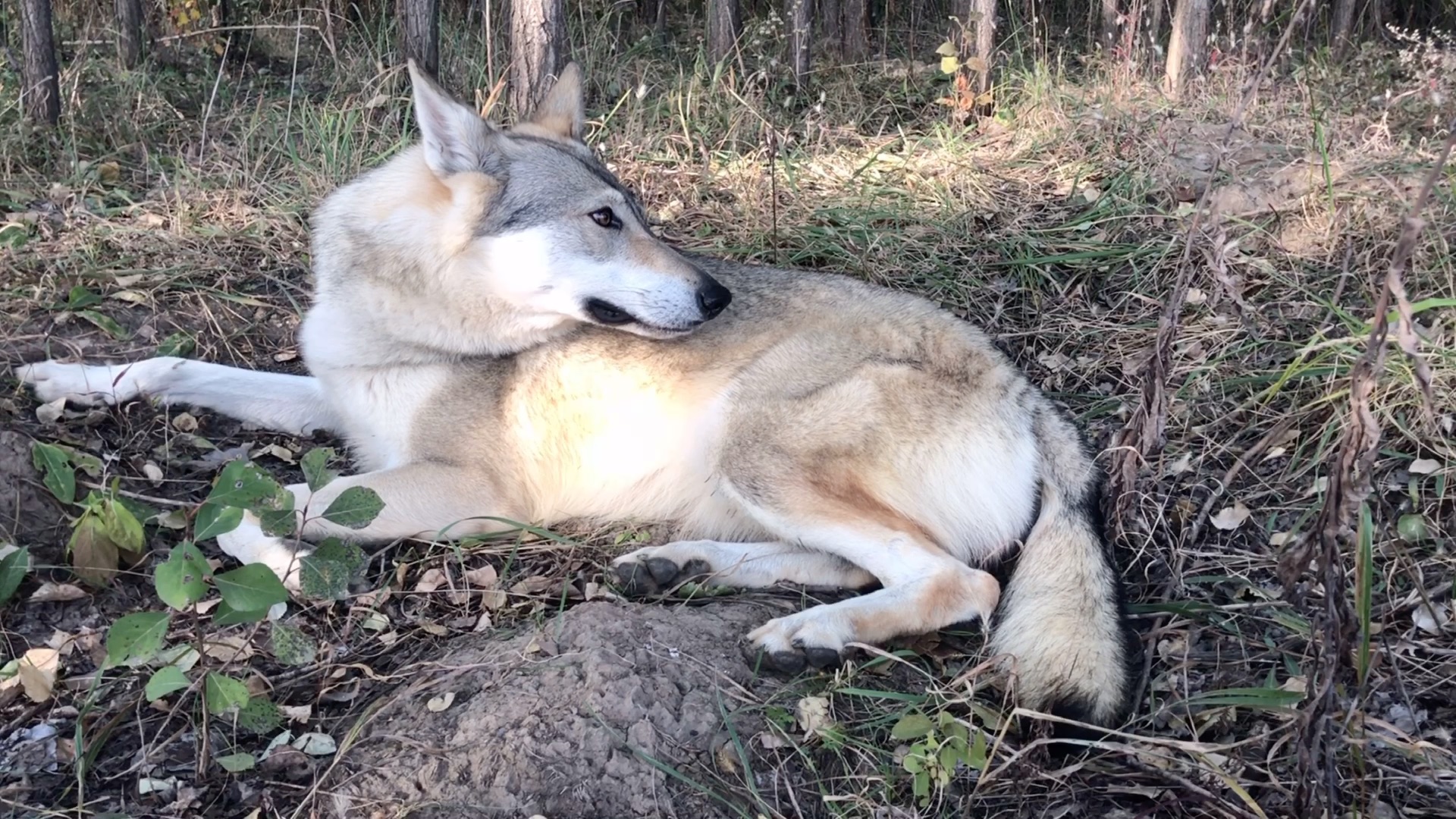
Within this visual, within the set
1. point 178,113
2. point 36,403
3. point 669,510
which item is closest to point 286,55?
point 178,113

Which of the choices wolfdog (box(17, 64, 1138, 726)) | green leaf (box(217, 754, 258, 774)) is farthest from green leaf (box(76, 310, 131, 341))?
green leaf (box(217, 754, 258, 774))

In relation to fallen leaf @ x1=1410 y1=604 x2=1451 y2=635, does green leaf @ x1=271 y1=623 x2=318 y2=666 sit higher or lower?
higher

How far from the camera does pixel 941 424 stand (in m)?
3.48

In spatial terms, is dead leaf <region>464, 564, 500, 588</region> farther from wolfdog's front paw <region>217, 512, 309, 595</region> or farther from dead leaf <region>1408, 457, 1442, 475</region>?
dead leaf <region>1408, 457, 1442, 475</region>

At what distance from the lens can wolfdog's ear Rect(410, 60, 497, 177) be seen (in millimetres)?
3520

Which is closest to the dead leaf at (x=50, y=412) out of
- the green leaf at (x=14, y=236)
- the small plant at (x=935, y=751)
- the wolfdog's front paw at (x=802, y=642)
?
the green leaf at (x=14, y=236)

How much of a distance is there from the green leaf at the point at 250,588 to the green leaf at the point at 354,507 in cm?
24

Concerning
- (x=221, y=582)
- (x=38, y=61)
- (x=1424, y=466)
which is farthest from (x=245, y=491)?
(x=38, y=61)

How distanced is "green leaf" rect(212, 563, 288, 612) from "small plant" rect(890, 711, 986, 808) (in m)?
1.46

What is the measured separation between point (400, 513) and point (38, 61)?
13.4 ft

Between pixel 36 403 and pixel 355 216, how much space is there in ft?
4.63

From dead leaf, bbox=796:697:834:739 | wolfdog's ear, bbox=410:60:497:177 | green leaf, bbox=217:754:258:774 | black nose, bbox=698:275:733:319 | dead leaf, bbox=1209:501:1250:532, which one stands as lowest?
dead leaf, bbox=796:697:834:739

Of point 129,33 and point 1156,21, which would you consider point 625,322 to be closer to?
point 129,33

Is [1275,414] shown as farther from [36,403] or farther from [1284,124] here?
[36,403]
